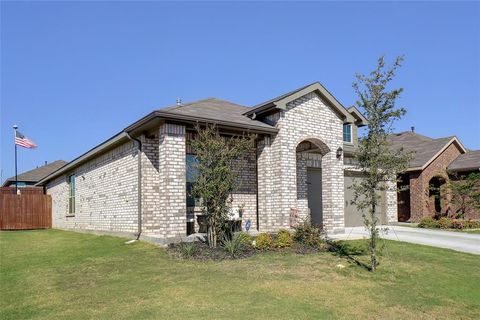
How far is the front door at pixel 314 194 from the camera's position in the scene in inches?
610

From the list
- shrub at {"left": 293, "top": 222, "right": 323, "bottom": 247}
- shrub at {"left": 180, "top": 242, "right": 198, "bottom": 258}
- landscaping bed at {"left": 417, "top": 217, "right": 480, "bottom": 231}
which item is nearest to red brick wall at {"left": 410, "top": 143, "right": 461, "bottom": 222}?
landscaping bed at {"left": 417, "top": 217, "right": 480, "bottom": 231}

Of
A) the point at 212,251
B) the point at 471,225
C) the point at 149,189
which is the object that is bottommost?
the point at 471,225

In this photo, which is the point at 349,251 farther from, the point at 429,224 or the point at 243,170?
the point at 429,224

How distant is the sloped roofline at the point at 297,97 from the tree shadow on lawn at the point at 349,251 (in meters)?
4.49

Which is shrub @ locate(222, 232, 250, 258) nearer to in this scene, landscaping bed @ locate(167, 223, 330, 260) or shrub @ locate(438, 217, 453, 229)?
landscaping bed @ locate(167, 223, 330, 260)

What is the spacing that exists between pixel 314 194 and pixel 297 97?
451cm

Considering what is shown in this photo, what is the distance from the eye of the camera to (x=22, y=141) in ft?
89.0

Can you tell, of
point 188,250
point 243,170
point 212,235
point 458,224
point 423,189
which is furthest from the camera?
point 423,189

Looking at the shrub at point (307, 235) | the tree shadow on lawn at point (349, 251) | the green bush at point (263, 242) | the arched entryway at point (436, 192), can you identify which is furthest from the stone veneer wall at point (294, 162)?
the arched entryway at point (436, 192)

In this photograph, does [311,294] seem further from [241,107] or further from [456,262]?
[241,107]

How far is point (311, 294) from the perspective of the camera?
6.67m

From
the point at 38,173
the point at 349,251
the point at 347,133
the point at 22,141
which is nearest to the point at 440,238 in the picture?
the point at 349,251

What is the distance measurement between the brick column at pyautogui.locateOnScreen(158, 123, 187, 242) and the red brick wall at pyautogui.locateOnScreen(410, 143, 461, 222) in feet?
45.6

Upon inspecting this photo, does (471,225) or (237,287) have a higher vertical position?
(237,287)
